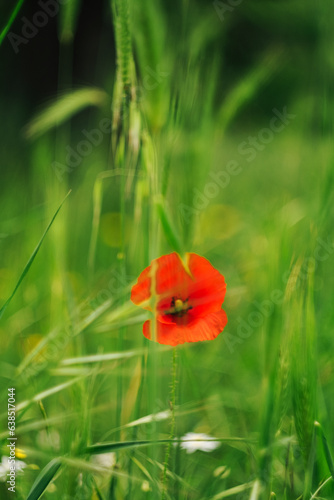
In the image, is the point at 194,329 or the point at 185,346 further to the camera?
the point at 185,346

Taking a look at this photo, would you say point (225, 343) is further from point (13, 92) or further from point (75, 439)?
point (13, 92)

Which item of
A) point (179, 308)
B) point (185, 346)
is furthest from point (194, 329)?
point (185, 346)

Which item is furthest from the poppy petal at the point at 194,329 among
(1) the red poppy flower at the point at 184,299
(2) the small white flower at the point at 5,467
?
(2) the small white flower at the point at 5,467

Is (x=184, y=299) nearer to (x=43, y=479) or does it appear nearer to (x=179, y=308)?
(x=179, y=308)

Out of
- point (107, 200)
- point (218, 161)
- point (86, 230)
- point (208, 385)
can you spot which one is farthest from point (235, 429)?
point (218, 161)

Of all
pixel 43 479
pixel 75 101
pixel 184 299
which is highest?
pixel 75 101

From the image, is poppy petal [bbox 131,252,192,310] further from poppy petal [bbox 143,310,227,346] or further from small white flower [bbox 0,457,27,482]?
small white flower [bbox 0,457,27,482]

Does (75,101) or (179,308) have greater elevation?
(75,101)
